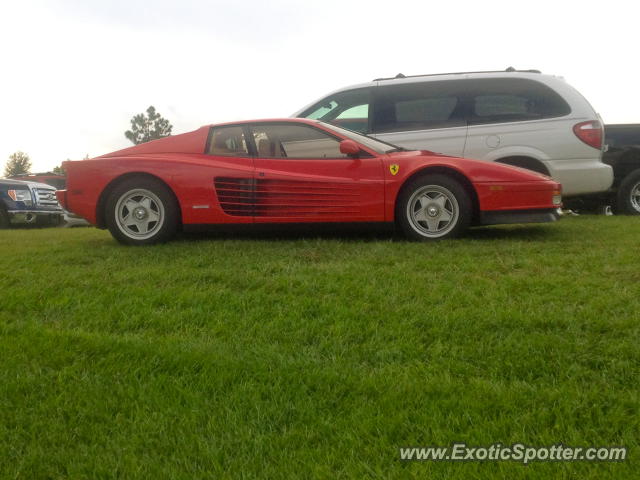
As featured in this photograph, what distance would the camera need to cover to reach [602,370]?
2367 millimetres

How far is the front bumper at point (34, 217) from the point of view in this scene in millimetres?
12102

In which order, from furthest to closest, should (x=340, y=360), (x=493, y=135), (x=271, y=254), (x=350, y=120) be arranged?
(x=350, y=120), (x=493, y=135), (x=271, y=254), (x=340, y=360)

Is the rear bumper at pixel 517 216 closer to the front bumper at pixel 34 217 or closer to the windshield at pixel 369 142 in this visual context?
the windshield at pixel 369 142

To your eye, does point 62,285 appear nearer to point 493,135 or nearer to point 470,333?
point 470,333

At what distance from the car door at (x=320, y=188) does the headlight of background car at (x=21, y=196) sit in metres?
8.69

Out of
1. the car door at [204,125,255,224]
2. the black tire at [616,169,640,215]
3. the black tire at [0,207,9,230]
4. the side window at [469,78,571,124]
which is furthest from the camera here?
the black tire at [0,207,9,230]

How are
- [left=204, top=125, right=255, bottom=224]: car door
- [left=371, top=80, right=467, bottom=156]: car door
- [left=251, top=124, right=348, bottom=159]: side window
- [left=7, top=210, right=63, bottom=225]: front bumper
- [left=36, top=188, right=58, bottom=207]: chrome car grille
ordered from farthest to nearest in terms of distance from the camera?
1. [left=36, top=188, right=58, bottom=207]: chrome car grille
2. [left=7, top=210, right=63, bottom=225]: front bumper
3. [left=371, top=80, right=467, bottom=156]: car door
4. [left=251, top=124, right=348, bottom=159]: side window
5. [left=204, top=125, right=255, bottom=224]: car door

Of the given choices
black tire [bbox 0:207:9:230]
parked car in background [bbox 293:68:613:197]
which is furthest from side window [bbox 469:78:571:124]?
black tire [bbox 0:207:9:230]

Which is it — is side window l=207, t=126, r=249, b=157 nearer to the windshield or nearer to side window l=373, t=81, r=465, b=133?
the windshield

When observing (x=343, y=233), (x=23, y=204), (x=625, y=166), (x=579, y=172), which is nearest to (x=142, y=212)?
(x=343, y=233)

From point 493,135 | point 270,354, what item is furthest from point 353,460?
→ point 493,135

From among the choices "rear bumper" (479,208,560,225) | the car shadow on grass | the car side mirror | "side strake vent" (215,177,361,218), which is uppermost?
the car side mirror

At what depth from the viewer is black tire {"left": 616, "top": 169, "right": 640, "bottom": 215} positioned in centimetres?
795

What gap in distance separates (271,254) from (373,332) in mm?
1988
